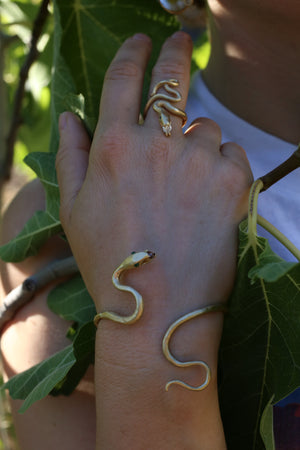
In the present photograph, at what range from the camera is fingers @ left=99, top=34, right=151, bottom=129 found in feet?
2.52

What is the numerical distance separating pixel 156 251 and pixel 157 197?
6 centimetres

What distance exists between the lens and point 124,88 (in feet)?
2.58

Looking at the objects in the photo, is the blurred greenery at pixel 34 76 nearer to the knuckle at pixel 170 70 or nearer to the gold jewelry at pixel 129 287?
the knuckle at pixel 170 70

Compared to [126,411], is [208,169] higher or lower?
higher

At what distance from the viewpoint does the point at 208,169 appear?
72 cm

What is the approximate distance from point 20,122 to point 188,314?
68cm

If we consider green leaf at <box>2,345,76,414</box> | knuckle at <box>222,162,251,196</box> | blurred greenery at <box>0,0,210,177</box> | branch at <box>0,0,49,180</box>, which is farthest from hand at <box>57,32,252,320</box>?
blurred greenery at <box>0,0,210,177</box>

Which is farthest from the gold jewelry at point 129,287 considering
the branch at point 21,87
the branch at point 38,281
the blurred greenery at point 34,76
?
the blurred greenery at point 34,76

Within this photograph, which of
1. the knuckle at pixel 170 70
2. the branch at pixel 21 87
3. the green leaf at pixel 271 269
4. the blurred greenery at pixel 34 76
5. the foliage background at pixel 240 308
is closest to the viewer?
the green leaf at pixel 271 269

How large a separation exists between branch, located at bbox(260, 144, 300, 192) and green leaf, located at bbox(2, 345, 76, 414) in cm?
30

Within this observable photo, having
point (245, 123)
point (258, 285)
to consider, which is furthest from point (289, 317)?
point (245, 123)

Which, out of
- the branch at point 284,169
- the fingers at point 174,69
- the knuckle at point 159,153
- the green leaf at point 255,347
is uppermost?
the fingers at point 174,69

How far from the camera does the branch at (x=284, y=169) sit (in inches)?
25.5

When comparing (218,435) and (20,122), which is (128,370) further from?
(20,122)
